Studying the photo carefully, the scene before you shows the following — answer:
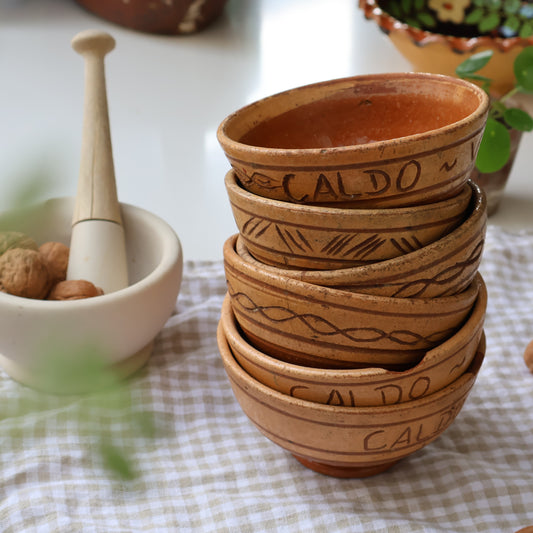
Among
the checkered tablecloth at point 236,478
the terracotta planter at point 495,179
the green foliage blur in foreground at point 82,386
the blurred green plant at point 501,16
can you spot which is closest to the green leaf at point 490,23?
the blurred green plant at point 501,16

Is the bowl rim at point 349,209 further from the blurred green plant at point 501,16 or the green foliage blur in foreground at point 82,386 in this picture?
the blurred green plant at point 501,16

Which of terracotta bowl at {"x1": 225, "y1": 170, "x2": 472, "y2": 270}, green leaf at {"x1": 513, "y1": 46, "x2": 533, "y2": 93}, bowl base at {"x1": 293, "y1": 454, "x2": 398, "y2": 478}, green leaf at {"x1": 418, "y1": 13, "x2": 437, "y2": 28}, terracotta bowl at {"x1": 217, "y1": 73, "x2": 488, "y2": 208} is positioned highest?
terracotta bowl at {"x1": 217, "y1": 73, "x2": 488, "y2": 208}

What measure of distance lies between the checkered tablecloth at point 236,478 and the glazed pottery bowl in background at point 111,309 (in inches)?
1.4

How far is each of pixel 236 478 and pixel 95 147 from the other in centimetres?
33

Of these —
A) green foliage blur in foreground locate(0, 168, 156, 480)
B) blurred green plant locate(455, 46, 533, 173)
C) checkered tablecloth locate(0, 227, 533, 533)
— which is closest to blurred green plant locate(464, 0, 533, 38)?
blurred green plant locate(455, 46, 533, 173)

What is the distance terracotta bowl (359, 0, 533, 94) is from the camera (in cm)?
79

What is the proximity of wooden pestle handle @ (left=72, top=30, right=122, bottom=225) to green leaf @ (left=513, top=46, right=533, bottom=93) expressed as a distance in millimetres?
428

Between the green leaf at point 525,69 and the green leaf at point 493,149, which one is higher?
the green leaf at point 525,69

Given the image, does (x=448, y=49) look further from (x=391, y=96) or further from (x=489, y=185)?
(x=391, y=96)

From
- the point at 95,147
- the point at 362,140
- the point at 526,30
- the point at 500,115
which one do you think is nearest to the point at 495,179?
the point at 500,115

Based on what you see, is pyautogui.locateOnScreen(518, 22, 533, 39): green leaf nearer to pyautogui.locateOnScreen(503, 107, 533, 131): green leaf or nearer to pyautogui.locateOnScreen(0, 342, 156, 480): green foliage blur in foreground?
pyautogui.locateOnScreen(503, 107, 533, 131): green leaf

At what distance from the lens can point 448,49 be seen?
823mm

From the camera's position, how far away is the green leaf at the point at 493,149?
0.71m

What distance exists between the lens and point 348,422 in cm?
44
